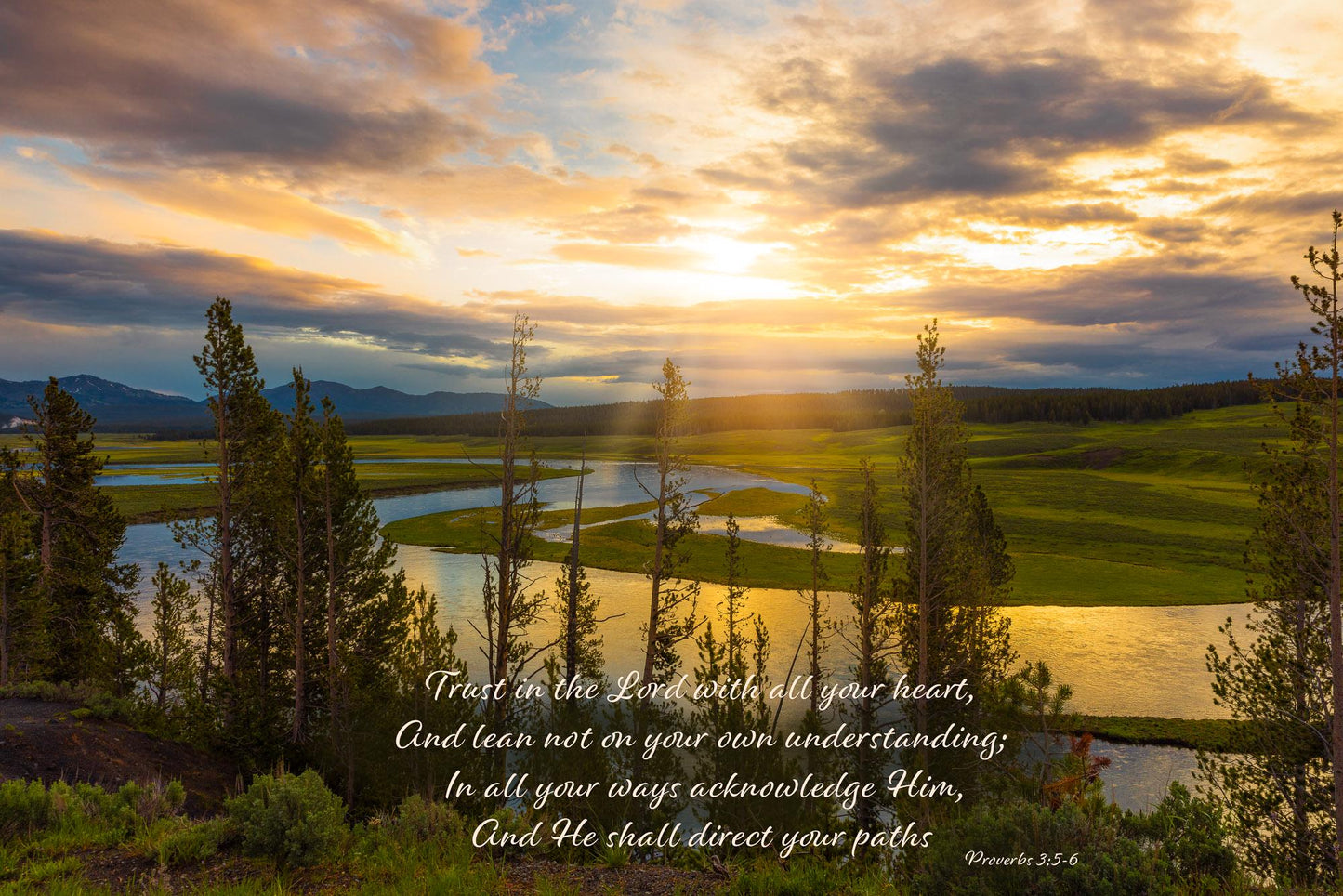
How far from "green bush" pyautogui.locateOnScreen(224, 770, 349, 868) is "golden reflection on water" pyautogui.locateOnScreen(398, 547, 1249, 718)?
29.1m

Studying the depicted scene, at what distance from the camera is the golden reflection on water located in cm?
3644

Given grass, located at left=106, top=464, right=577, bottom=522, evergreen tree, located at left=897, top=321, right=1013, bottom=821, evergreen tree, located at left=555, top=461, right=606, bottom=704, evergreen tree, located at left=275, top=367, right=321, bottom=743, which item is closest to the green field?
evergreen tree, located at left=897, top=321, right=1013, bottom=821

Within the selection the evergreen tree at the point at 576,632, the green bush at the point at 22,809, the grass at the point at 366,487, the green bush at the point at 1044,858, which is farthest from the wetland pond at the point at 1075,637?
the green bush at the point at 22,809

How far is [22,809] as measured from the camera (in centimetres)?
1048

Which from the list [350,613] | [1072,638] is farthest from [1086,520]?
[350,613]

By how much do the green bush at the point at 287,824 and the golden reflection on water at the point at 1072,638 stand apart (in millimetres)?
29141

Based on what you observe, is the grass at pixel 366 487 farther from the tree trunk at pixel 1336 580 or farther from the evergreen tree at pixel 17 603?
the tree trunk at pixel 1336 580

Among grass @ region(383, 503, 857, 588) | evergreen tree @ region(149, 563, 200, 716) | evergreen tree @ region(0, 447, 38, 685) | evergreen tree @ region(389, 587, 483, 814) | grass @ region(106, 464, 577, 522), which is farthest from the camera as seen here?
grass @ region(106, 464, 577, 522)

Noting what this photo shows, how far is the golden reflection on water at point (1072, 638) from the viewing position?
3644 centimetres

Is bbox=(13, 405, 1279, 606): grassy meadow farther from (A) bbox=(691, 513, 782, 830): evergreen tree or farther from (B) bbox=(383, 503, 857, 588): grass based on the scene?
(A) bbox=(691, 513, 782, 830): evergreen tree

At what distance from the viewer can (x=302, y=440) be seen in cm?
2747

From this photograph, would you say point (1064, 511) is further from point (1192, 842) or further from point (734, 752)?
point (1192, 842)

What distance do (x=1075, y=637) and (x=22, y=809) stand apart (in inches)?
2100

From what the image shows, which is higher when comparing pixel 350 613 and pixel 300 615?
pixel 300 615
